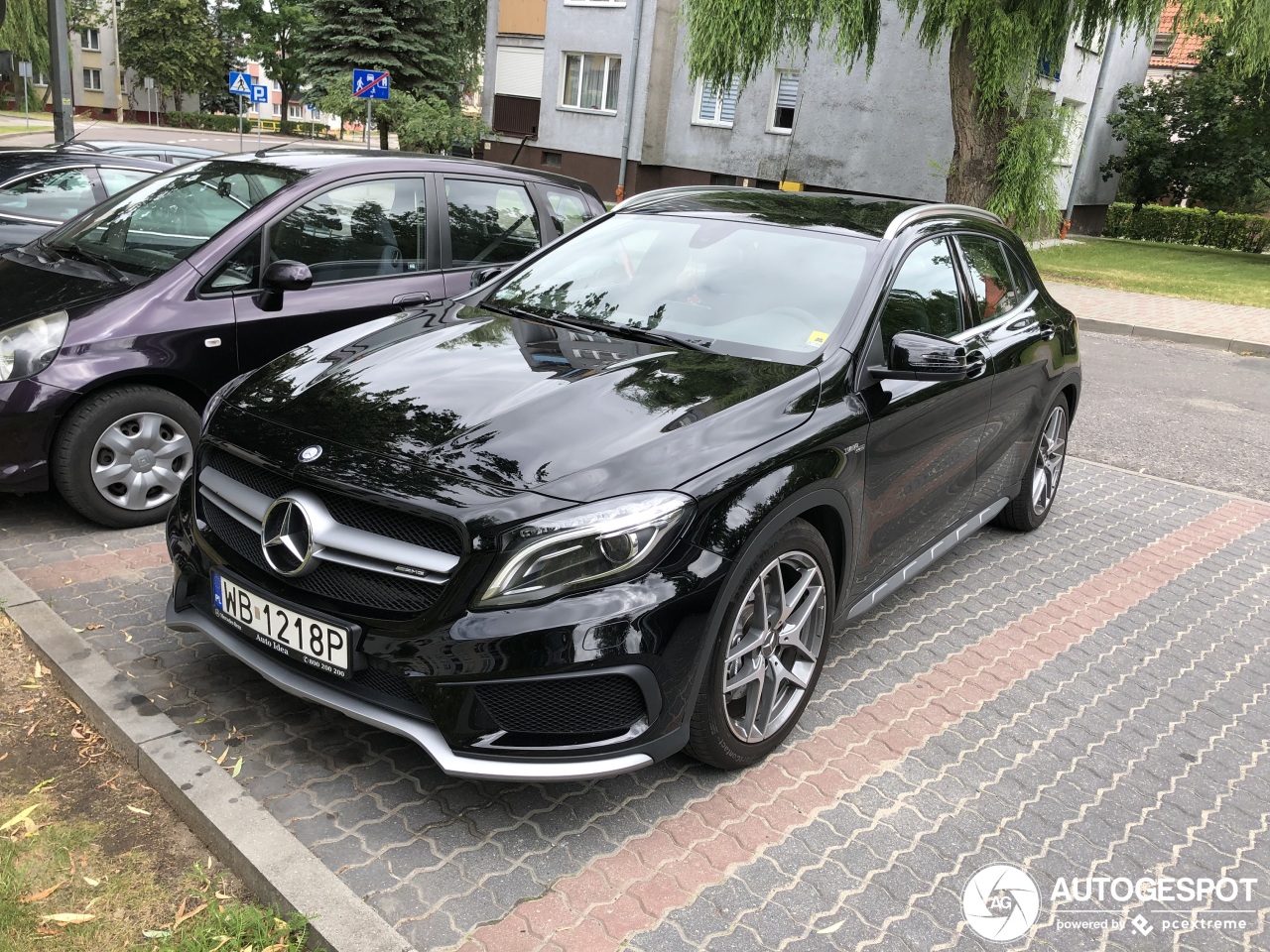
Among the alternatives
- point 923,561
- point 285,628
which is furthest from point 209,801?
point 923,561

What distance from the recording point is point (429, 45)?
31281 mm

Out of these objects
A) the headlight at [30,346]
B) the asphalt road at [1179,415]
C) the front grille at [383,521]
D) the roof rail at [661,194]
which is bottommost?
the asphalt road at [1179,415]

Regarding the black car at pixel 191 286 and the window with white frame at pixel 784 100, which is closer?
the black car at pixel 191 286

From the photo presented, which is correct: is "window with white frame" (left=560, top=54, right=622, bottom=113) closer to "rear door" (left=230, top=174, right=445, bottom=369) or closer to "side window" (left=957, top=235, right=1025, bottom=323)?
"rear door" (left=230, top=174, right=445, bottom=369)

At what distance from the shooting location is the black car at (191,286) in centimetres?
439

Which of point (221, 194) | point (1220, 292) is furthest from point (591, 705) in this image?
point (1220, 292)

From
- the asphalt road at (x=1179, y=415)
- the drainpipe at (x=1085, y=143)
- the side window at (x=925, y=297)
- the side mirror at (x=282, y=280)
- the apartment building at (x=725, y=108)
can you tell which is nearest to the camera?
the side window at (x=925, y=297)

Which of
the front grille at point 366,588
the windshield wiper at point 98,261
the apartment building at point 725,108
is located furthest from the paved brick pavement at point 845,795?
the apartment building at point 725,108

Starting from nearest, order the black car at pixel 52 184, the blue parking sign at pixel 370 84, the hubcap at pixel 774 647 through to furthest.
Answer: the hubcap at pixel 774 647, the black car at pixel 52 184, the blue parking sign at pixel 370 84

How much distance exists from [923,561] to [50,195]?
23.8 ft

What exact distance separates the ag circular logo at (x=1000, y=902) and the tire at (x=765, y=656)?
728 mm

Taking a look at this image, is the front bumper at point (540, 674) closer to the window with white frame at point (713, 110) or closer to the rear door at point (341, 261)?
the rear door at point (341, 261)

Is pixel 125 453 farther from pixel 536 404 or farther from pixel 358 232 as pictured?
pixel 536 404

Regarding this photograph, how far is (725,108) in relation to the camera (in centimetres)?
2673
